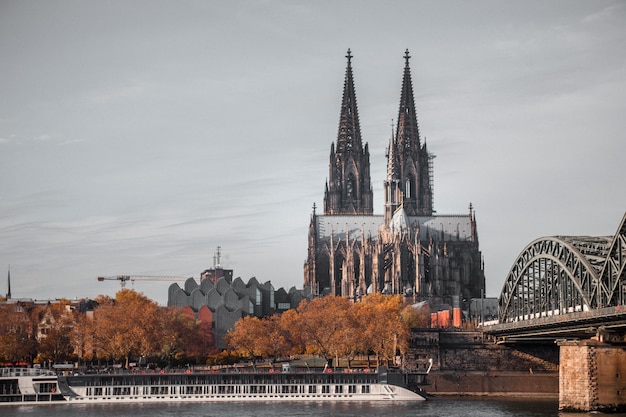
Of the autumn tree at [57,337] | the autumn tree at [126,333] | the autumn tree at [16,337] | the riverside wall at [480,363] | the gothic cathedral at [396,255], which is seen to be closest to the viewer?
the riverside wall at [480,363]

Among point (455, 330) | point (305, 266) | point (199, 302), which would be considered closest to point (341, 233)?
point (305, 266)

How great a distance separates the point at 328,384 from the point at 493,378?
21789 millimetres

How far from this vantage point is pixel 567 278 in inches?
4419

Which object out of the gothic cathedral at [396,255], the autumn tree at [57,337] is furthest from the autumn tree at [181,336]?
the gothic cathedral at [396,255]

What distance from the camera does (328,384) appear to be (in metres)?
110

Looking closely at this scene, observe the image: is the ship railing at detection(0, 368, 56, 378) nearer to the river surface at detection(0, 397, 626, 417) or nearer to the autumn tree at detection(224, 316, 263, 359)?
the river surface at detection(0, 397, 626, 417)

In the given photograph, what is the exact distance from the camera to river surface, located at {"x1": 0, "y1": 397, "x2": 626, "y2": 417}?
90938mm

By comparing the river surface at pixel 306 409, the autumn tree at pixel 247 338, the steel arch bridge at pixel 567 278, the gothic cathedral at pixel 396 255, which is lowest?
the river surface at pixel 306 409

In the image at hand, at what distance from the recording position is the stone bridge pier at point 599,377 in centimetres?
8725

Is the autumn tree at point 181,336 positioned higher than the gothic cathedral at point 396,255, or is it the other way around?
the gothic cathedral at point 396,255

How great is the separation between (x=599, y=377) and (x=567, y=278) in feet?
82.8

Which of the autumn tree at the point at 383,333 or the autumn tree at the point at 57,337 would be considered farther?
the autumn tree at the point at 57,337

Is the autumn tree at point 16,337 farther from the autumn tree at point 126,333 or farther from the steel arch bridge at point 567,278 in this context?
the steel arch bridge at point 567,278

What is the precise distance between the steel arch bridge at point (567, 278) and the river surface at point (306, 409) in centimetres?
997
